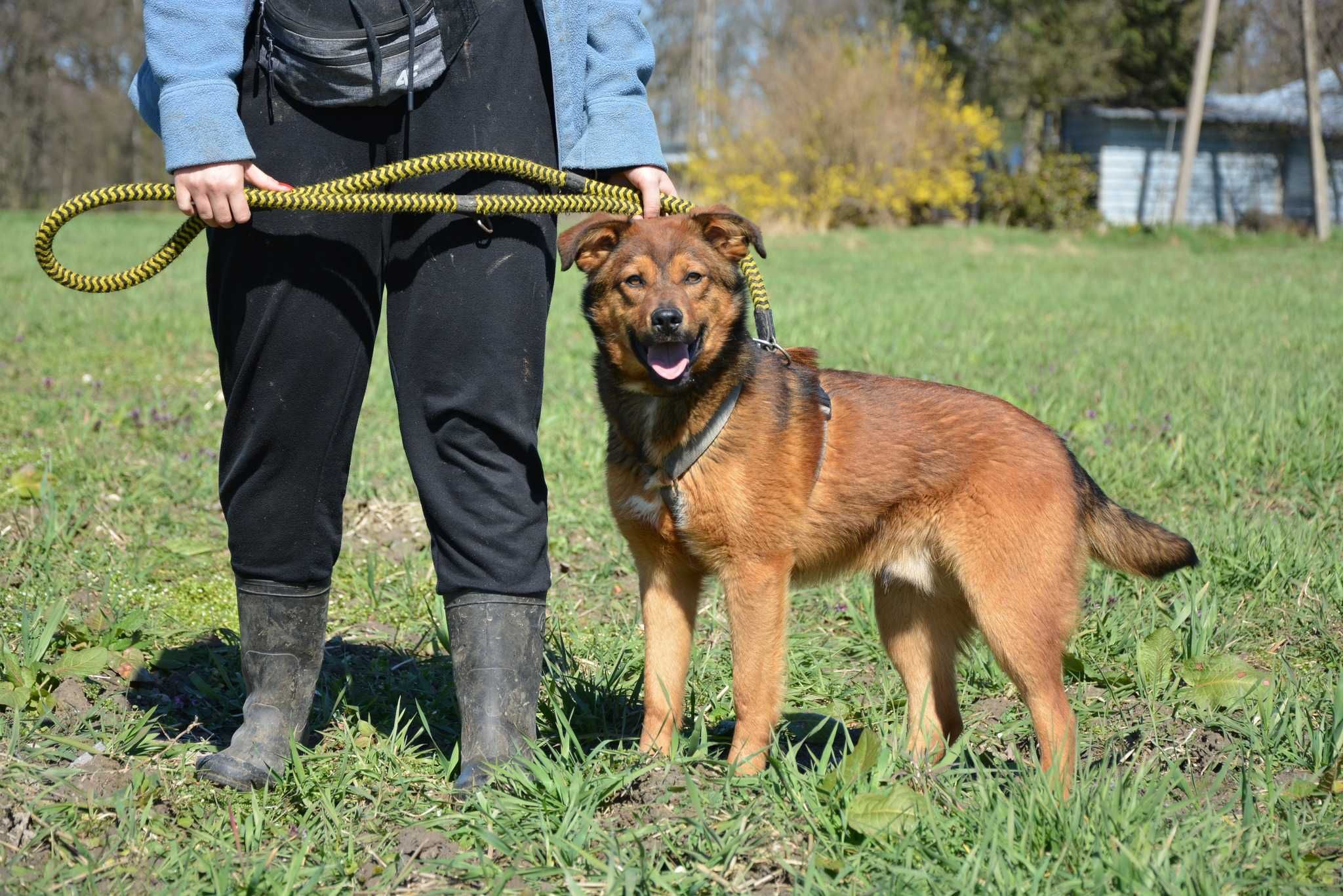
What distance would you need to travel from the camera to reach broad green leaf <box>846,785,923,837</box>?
231 cm

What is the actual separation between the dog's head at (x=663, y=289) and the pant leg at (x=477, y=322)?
0.39 m

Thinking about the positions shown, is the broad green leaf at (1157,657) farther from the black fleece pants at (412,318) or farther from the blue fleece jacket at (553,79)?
the blue fleece jacket at (553,79)

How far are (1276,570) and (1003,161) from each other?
33183mm

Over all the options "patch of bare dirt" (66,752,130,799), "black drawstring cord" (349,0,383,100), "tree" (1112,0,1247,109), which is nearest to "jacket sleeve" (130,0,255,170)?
"black drawstring cord" (349,0,383,100)

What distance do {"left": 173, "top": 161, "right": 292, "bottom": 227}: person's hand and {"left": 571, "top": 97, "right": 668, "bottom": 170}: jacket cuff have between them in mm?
724

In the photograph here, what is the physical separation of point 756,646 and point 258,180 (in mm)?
1627

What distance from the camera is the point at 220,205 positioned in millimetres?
2400

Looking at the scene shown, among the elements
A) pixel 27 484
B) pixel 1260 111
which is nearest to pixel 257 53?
pixel 27 484

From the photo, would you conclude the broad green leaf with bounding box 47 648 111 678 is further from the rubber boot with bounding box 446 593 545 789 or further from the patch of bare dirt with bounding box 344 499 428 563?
the patch of bare dirt with bounding box 344 499 428 563

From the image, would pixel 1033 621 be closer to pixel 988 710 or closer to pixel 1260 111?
pixel 988 710

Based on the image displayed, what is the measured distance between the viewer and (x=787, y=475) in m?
2.98

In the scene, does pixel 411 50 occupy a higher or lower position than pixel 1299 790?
higher

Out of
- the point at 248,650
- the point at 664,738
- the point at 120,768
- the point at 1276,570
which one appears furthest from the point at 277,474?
the point at 1276,570

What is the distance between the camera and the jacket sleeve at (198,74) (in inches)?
92.5
